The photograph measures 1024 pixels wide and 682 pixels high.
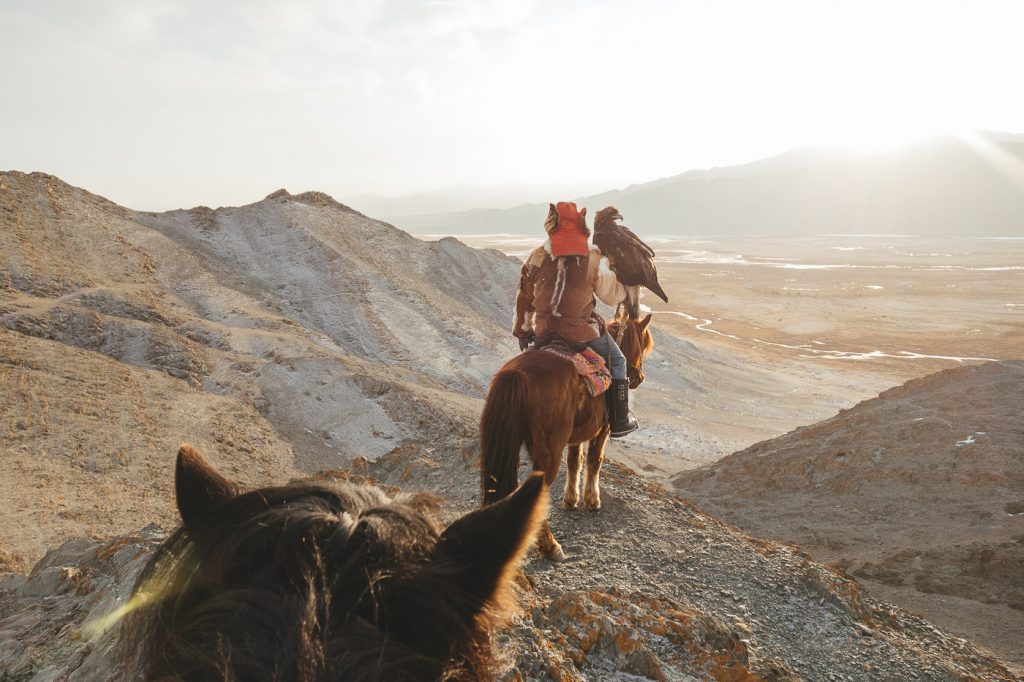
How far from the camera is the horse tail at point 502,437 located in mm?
4281

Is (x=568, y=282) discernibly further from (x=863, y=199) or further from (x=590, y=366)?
(x=863, y=199)

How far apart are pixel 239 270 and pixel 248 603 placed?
2238 cm

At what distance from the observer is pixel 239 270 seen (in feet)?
69.2

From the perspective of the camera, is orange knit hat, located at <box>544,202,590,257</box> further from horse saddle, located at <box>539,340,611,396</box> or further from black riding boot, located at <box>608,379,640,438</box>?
black riding boot, located at <box>608,379,640,438</box>

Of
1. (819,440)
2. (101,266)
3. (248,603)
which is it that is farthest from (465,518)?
(101,266)

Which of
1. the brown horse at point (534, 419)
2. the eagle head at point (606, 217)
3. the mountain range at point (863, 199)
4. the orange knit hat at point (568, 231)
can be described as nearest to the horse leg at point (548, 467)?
the brown horse at point (534, 419)

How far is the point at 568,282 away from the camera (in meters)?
5.12

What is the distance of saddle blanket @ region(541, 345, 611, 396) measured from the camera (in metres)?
4.93

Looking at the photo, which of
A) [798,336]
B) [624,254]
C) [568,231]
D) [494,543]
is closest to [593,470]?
[624,254]

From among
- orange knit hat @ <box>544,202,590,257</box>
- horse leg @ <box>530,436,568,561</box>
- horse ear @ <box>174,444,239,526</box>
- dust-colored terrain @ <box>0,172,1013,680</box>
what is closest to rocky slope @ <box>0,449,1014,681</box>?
dust-colored terrain @ <box>0,172,1013,680</box>

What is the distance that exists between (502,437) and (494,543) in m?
3.12

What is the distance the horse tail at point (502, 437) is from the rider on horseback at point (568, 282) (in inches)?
37.7

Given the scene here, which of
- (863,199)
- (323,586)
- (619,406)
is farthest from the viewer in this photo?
(863,199)

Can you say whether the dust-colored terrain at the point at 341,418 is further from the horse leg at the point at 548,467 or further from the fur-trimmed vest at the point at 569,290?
the fur-trimmed vest at the point at 569,290
